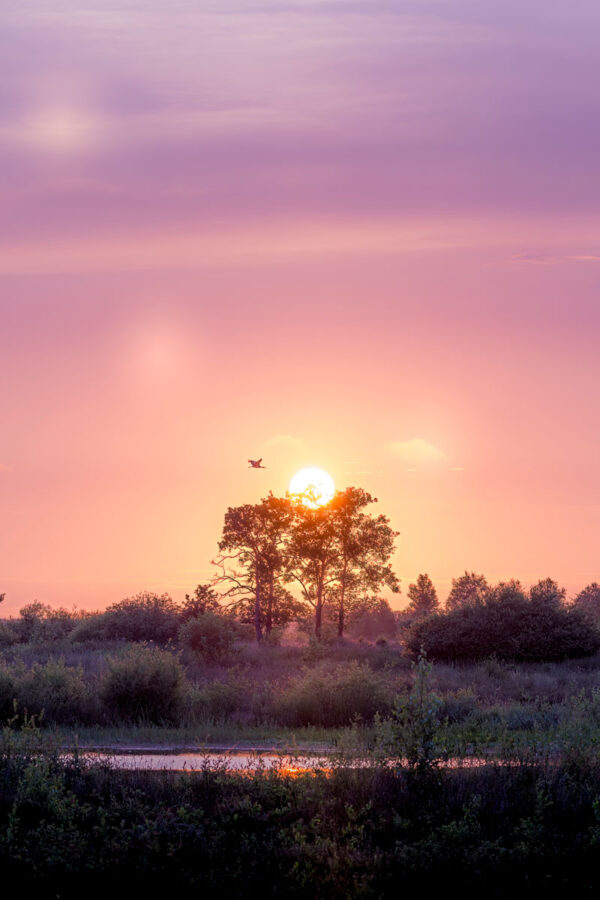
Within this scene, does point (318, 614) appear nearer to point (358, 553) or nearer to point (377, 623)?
point (358, 553)

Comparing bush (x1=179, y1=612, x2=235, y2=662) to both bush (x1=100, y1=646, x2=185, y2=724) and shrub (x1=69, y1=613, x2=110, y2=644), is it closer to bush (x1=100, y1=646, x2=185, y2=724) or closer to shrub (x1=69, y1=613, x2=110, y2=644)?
shrub (x1=69, y1=613, x2=110, y2=644)

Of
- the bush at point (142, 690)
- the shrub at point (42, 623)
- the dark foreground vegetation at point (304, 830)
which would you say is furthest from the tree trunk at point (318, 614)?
the dark foreground vegetation at point (304, 830)

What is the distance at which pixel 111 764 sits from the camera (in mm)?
16375

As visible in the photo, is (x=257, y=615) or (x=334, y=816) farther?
(x=257, y=615)

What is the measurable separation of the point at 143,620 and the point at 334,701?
2775cm

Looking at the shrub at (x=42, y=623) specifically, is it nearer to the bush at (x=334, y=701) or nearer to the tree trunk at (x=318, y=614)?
the tree trunk at (x=318, y=614)

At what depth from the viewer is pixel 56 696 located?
2420 cm

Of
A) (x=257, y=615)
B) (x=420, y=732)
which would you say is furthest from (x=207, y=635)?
(x=420, y=732)

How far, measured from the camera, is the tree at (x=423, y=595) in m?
83.2

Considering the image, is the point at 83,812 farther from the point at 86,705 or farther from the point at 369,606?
the point at 369,606

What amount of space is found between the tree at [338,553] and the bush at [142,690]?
35.4 meters

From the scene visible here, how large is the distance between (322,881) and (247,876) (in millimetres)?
1013

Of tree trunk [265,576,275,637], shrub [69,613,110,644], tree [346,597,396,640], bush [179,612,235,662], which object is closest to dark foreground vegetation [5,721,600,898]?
bush [179,612,235,662]

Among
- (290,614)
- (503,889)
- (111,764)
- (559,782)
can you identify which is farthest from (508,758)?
(290,614)
